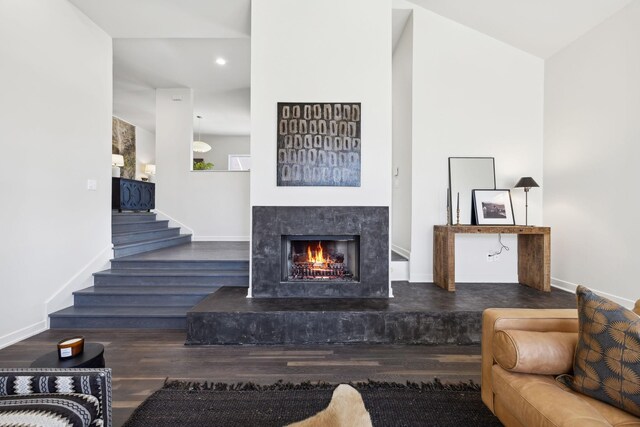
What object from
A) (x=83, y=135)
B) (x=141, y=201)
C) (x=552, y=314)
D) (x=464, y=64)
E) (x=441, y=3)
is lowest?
(x=552, y=314)

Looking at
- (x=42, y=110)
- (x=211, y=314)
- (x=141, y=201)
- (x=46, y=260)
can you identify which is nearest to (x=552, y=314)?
(x=211, y=314)

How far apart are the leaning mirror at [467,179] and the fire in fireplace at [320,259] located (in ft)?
4.54

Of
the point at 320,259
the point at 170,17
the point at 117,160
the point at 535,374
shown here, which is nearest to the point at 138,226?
the point at 170,17

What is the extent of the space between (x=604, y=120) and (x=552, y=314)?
8.97 ft

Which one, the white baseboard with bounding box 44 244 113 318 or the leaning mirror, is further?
the leaning mirror

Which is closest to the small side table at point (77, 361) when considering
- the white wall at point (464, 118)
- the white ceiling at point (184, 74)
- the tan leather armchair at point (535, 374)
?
the tan leather armchair at point (535, 374)

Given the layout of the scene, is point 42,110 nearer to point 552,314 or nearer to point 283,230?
point 283,230

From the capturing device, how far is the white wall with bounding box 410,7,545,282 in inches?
144

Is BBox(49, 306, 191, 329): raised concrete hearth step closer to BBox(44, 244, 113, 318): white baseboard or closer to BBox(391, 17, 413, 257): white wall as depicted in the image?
BBox(44, 244, 113, 318): white baseboard

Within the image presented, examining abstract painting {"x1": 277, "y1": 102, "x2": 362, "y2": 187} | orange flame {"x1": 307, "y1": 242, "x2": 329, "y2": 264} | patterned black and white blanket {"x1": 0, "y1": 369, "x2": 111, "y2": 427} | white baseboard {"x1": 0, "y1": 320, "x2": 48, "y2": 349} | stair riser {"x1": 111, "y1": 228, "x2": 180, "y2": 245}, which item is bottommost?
white baseboard {"x1": 0, "y1": 320, "x2": 48, "y2": 349}

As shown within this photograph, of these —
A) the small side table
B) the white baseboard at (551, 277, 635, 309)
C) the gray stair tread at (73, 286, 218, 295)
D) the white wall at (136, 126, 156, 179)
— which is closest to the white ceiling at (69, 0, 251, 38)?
the gray stair tread at (73, 286, 218, 295)

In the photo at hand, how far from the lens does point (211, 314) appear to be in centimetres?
256

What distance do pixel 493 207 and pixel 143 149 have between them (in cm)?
909

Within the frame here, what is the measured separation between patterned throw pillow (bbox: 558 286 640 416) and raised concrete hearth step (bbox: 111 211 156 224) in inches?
208
